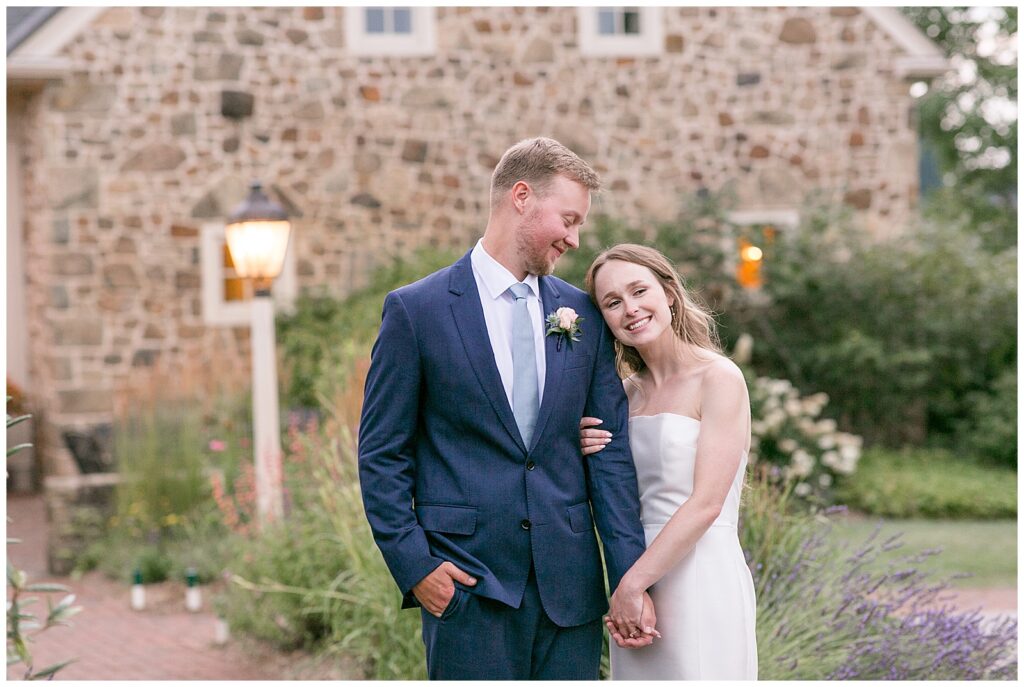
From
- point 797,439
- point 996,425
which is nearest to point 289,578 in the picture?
point 797,439

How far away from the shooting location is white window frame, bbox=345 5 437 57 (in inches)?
443

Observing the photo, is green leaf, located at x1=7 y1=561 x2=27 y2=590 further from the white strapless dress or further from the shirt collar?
the white strapless dress

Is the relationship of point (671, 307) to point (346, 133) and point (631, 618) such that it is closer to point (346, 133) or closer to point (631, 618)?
point (631, 618)

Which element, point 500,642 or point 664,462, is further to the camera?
point 664,462

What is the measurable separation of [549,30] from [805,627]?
Result: 841 centimetres

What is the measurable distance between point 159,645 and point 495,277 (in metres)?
4.33

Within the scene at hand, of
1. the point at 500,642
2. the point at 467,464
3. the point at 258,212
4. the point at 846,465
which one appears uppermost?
the point at 258,212

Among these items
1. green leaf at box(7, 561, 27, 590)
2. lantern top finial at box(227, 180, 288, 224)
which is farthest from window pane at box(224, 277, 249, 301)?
green leaf at box(7, 561, 27, 590)

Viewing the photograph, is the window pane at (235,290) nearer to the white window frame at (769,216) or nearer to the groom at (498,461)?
the white window frame at (769,216)

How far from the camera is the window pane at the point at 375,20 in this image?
11.4 meters

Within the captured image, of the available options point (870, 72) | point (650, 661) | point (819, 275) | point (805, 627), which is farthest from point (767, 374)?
point (650, 661)

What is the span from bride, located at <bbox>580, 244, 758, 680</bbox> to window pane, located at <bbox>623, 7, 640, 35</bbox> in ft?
30.0

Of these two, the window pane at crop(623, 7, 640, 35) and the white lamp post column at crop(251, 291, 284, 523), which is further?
the window pane at crop(623, 7, 640, 35)

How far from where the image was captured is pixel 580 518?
3.02m
